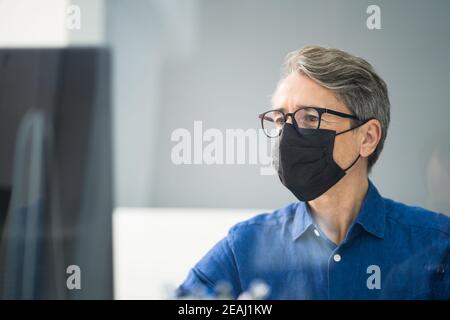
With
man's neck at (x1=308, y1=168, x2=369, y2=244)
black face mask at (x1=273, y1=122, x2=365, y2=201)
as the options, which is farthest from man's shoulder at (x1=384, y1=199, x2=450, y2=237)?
black face mask at (x1=273, y1=122, x2=365, y2=201)

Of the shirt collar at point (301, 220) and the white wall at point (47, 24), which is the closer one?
the shirt collar at point (301, 220)

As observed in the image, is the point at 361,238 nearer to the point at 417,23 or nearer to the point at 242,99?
the point at 242,99

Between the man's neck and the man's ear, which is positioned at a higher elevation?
the man's ear

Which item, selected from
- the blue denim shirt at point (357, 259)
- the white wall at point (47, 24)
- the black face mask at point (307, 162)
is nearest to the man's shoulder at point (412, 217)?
the blue denim shirt at point (357, 259)

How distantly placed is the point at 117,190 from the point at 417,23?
1472 millimetres

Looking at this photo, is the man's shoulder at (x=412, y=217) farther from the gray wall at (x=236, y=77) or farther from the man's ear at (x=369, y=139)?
the man's ear at (x=369, y=139)

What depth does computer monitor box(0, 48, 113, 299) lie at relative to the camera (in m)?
2.21

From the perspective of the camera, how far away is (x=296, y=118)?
2070 millimetres

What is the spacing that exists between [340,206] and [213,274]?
61cm

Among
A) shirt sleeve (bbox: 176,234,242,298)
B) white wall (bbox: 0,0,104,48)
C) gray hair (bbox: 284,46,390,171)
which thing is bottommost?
shirt sleeve (bbox: 176,234,242,298)

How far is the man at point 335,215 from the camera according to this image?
2.06 m

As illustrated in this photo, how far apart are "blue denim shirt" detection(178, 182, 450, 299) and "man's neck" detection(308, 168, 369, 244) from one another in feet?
0.09

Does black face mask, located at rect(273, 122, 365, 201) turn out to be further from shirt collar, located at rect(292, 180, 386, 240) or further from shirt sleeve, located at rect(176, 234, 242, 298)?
shirt sleeve, located at rect(176, 234, 242, 298)
